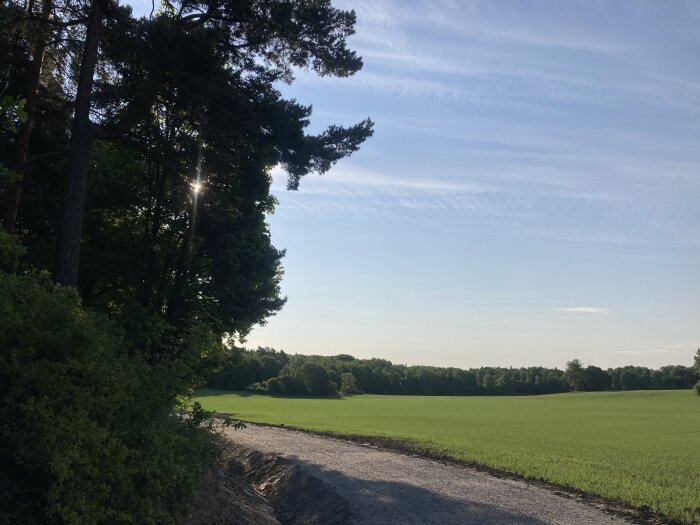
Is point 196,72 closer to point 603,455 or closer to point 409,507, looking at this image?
point 409,507

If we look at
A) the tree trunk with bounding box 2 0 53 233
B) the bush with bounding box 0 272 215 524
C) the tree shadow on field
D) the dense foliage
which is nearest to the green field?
the tree shadow on field

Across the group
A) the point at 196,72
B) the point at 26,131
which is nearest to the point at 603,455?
the point at 196,72

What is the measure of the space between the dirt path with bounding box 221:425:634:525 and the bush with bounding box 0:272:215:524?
200 inches

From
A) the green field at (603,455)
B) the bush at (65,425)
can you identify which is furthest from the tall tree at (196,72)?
the green field at (603,455)

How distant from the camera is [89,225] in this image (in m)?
23.1

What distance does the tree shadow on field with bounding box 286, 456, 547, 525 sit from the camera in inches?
437

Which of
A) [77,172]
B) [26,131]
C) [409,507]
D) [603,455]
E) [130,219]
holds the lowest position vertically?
[603,455]

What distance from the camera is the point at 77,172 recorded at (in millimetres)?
13672

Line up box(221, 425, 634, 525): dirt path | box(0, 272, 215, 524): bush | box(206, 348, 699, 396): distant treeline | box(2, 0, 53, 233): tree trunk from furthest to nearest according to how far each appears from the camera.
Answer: box(206, 348, 699, 396): distant treeline, box(2, 0, 53, 233): tree trunk, box(221, 425, 634, 525): dirt path, box(0, 272, 215, 524): bush

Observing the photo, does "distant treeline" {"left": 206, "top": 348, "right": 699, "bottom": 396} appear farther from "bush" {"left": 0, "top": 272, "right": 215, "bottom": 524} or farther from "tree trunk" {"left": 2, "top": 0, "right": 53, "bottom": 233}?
"bush" {"left": 0, "top": 272, "right": 215, "bottom": 524}

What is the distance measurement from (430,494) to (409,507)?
1.19 metres

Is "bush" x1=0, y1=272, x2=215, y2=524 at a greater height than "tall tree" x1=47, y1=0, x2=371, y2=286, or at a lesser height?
lesser

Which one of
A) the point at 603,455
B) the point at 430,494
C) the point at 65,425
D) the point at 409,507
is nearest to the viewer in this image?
the point at 65,425

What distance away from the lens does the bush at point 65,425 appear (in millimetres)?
5809
